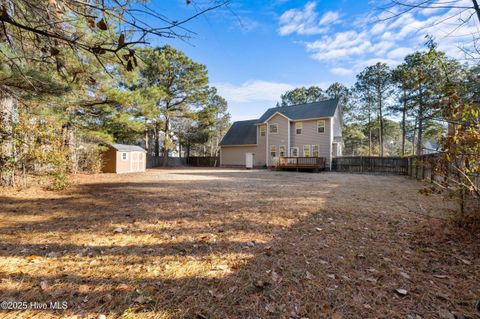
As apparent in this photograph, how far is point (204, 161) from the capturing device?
93.2 feet

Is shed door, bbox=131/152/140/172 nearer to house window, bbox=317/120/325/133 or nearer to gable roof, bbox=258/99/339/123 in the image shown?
gable roof, bbox=258/99/339/123

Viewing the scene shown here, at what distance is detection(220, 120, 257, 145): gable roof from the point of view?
78.0 ft

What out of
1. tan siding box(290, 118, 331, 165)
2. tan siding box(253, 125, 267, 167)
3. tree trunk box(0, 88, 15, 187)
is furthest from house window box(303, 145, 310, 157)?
tree trunk box(0, 88, 15, 187)

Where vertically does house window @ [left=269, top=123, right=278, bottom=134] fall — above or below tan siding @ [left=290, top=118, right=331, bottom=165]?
above

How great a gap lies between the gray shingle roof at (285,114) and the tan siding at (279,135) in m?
0.93

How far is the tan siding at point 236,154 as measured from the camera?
23.3 metres

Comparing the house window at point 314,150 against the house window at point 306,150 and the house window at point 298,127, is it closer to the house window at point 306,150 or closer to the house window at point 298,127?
the house window at point 306,150

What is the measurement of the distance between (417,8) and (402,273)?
274 cm

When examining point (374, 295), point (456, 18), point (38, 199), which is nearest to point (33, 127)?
point (38, 199)

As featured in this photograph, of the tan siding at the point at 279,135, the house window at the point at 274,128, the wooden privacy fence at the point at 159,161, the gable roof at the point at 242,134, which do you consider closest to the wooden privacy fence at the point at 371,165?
the tan siding at the point at 279,135

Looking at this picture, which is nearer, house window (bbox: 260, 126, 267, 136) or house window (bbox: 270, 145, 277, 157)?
house window (bbox: 270, 145, 277, 157)

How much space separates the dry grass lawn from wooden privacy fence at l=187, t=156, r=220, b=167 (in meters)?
23.1

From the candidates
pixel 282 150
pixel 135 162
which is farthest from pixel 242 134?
pixel 135 162

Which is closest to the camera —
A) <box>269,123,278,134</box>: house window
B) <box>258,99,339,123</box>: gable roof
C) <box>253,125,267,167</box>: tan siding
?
<box>258,99,339,123</box>: gable roof
